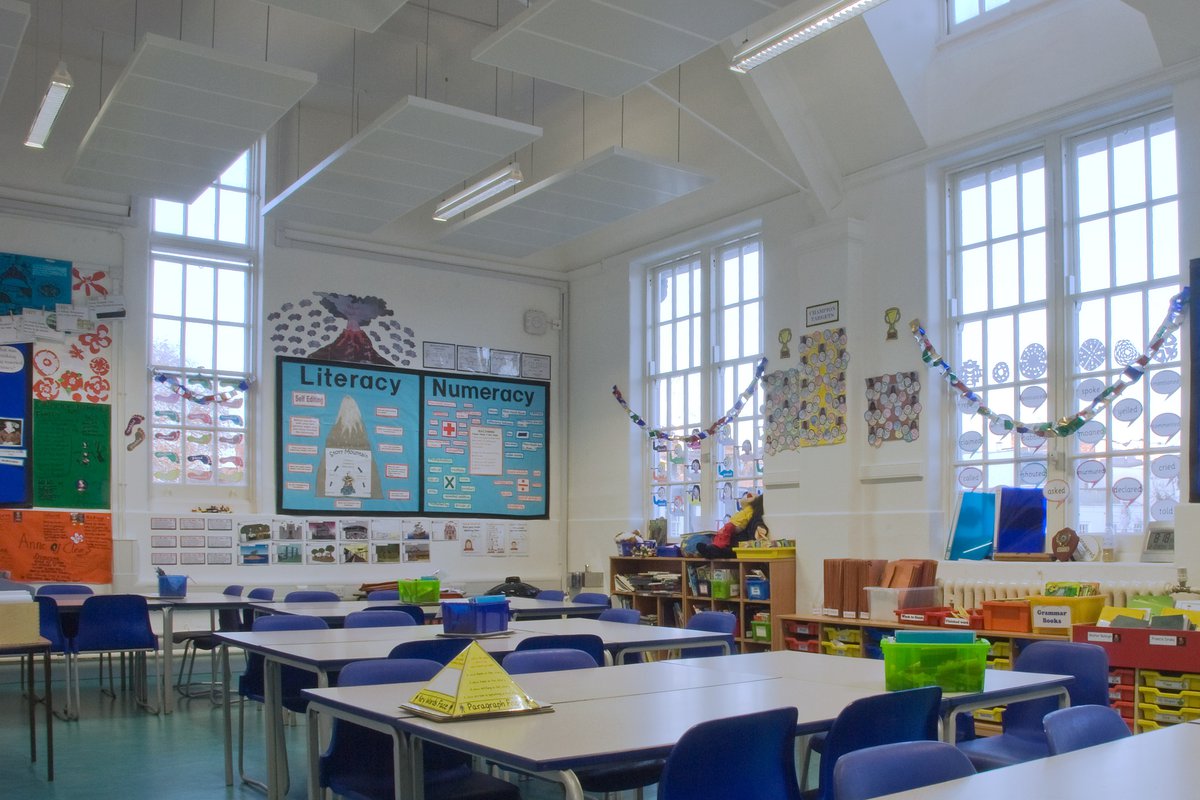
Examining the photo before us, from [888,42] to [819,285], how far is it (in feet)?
6.21

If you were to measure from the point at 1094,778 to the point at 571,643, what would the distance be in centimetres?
285

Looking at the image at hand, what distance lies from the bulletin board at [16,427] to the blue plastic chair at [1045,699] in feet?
26.0

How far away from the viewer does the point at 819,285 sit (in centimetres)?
881

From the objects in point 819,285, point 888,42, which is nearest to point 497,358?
point 819,285

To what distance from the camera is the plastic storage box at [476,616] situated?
17.7 feet

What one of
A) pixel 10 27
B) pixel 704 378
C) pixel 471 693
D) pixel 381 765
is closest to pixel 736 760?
pixel 471 693

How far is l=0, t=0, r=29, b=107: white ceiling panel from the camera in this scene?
6227 mm

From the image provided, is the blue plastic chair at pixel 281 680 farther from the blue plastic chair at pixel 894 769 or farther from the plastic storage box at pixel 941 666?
the blue plastic chair at pixel 894 769

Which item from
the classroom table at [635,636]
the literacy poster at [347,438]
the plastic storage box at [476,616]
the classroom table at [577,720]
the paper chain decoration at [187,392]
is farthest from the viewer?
the literacy poster at [347,438]

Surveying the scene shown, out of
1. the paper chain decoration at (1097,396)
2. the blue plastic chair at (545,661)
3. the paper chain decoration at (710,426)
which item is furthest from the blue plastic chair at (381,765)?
the paper chain decoration at (710,426)

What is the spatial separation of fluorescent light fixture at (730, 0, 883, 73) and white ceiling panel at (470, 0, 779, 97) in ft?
1.06

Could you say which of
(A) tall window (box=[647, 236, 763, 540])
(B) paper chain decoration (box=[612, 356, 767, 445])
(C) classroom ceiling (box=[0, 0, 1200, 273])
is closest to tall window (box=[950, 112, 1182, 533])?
(C) classroom ceiling (box=[0, 0, 1200, 273])

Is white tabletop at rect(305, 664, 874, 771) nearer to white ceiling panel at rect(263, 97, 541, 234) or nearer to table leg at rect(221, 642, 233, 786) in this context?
table leg at rect(221, 642, 233, 786)

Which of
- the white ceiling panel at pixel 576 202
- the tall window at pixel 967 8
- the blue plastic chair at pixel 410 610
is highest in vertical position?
the tall window at pixel 967 8
